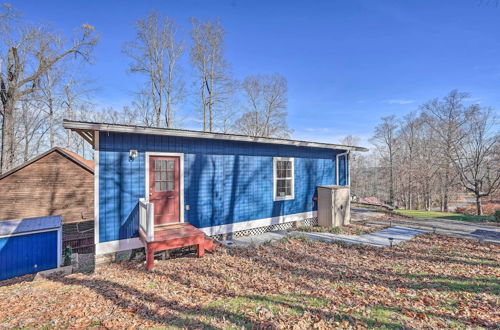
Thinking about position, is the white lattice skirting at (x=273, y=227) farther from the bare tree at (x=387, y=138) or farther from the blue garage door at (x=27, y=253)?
the bare tree at (x=387, y=138)

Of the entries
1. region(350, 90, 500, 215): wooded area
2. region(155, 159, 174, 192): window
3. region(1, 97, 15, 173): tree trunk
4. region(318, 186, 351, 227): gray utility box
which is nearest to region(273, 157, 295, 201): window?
region(318, 186, 351, 227): gray utility box

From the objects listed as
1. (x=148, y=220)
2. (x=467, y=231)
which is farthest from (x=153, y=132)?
(x=467, y=231)

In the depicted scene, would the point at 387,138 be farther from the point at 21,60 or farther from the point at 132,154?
the point at 21,60

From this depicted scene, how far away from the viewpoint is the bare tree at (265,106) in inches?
836

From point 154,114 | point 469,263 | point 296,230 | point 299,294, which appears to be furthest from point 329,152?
point 154,114

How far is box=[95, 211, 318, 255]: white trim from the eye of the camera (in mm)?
5344

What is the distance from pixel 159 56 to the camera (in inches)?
670

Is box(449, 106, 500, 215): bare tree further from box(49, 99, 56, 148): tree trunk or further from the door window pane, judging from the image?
box(49, 99, 56, 148): tree trunk

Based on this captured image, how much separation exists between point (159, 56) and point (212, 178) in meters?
14.5

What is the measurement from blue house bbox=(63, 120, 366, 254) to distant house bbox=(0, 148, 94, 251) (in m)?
6.87

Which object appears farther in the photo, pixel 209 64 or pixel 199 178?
pixel 209 64

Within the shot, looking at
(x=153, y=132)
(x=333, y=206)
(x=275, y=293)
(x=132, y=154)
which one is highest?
(x=153, y=132)

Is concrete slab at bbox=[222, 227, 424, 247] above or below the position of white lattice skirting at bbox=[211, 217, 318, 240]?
below

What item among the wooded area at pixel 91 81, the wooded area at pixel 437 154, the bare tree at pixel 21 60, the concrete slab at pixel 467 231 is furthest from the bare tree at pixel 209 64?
the wooded area at pixel 437 154
